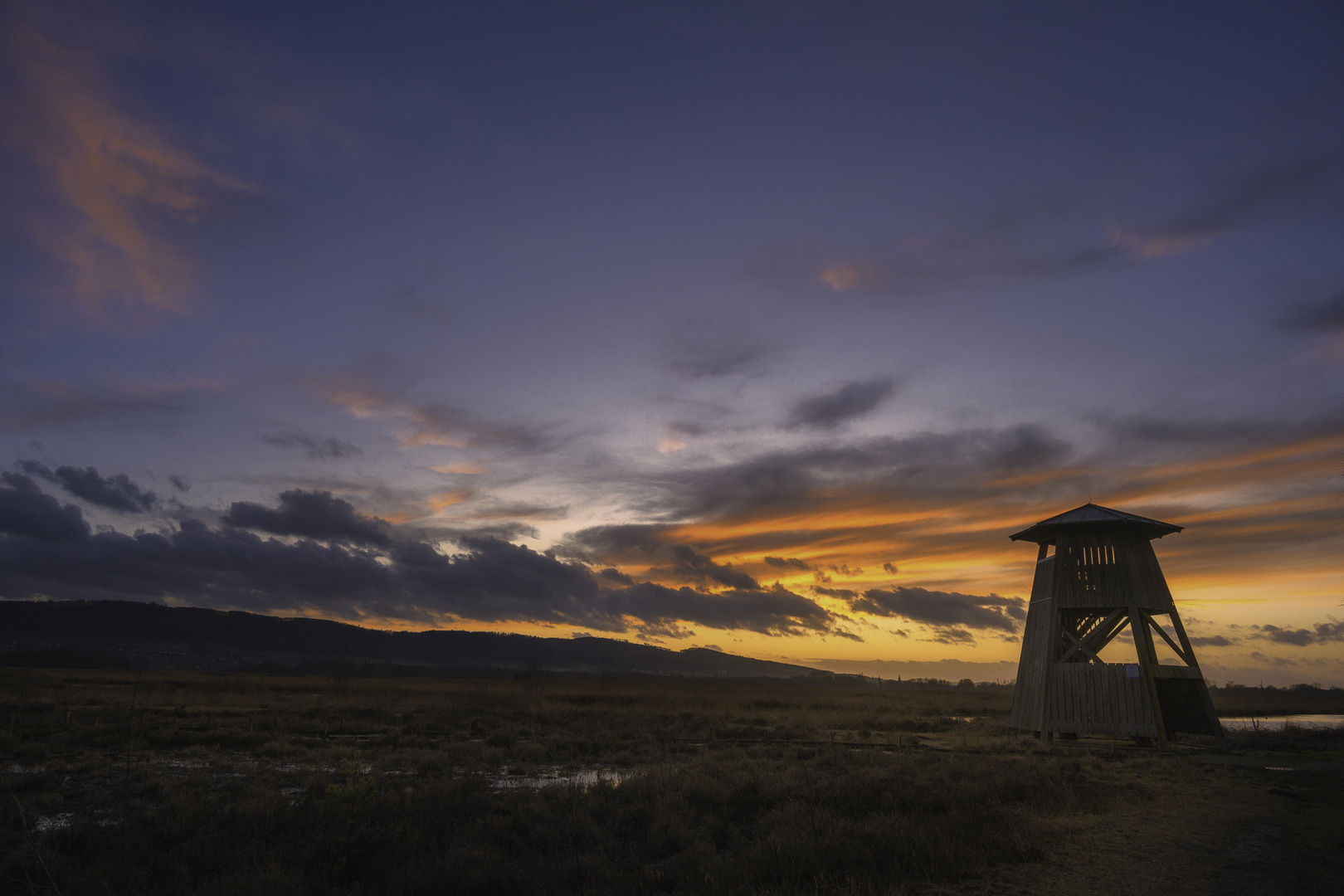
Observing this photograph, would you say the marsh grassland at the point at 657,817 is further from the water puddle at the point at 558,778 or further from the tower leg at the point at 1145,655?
the tower leg at the point at 1145,655

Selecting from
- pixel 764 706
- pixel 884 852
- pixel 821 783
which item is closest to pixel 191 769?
pixel 821 783

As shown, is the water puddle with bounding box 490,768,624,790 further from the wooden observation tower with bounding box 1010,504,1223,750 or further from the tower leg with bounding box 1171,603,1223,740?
the tower leg with bounding box 1171,603,1223,740

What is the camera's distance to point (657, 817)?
14148 mm

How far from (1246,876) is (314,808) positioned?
50.7ft

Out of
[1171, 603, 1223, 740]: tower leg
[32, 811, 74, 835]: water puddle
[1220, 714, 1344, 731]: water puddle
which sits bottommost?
[32, 811, 74, 835]: water puddle

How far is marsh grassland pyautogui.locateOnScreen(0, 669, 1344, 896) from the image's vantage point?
982 centimetres

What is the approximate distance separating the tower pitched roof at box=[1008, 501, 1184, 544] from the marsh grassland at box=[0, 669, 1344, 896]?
802 centimetres

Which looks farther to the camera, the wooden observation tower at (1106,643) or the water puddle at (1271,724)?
A: the water puddle at (1271,724)

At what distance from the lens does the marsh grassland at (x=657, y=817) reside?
9820 mm

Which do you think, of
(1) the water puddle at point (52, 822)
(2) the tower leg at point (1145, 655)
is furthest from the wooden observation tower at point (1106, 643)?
(1) the water puddle at point (52, 822)

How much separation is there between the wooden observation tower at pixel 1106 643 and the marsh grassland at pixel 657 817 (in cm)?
182

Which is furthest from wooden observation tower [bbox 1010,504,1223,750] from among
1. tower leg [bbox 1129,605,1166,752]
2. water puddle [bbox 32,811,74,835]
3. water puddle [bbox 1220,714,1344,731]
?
water puddle [bbox 32,811,74,835]

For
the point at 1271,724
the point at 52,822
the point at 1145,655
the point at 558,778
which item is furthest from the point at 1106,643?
the point at 52,822

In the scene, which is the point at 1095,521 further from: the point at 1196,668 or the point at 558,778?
Result: the point at 558,778
